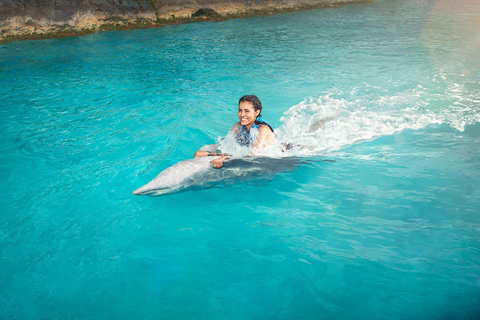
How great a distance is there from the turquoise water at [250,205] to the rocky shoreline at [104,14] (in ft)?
41.1

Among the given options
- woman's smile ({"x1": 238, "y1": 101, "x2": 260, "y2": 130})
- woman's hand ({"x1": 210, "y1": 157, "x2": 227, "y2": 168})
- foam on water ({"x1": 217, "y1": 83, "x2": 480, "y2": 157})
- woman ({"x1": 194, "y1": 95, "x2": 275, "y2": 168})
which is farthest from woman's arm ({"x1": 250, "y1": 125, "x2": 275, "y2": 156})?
woman's hand ({"x1": 210, "y1": 157, "x2": 227, "y2": 168})

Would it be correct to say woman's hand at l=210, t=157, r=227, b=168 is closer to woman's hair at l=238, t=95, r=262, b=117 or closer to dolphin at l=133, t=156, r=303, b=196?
dolphin at l=133, t=156, r=303, b=196

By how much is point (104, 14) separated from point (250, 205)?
21812mm

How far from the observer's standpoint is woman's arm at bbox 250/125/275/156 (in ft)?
15.7

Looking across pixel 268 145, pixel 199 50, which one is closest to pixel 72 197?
pixel 268 145

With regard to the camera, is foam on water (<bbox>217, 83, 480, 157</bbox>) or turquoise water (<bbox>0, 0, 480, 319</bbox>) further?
foam on water (<bbox>217, 83, 480, 157</bbox>)

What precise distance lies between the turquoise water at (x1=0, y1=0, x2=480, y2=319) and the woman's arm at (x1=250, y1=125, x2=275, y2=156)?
0.48 metres

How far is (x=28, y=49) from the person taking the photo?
52.7ft

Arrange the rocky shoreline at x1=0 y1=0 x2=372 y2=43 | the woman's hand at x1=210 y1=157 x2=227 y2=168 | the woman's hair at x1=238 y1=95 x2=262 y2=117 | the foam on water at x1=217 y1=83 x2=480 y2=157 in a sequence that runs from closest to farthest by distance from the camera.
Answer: the woman's hand at x1=210 y1=157 x2=227 y2=168
the woman's hair at x1=238 y1=95 x2=262 y2=117
the foam on water at x1=217 y1=83 x2=480 y2=157
the rocky shoreline at x1=0 y1=0 x2=372 y2=43

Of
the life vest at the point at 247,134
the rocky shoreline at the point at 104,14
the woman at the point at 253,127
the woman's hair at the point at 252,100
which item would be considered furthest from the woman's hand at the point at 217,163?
the rocky shoreline at the point at 104,14

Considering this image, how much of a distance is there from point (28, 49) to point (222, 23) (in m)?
12.4

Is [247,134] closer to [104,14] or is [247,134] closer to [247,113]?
[247,113]

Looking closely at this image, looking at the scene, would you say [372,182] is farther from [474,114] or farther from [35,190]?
[35,190]

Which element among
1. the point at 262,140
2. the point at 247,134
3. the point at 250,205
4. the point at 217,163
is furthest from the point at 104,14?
the point at 250,205
